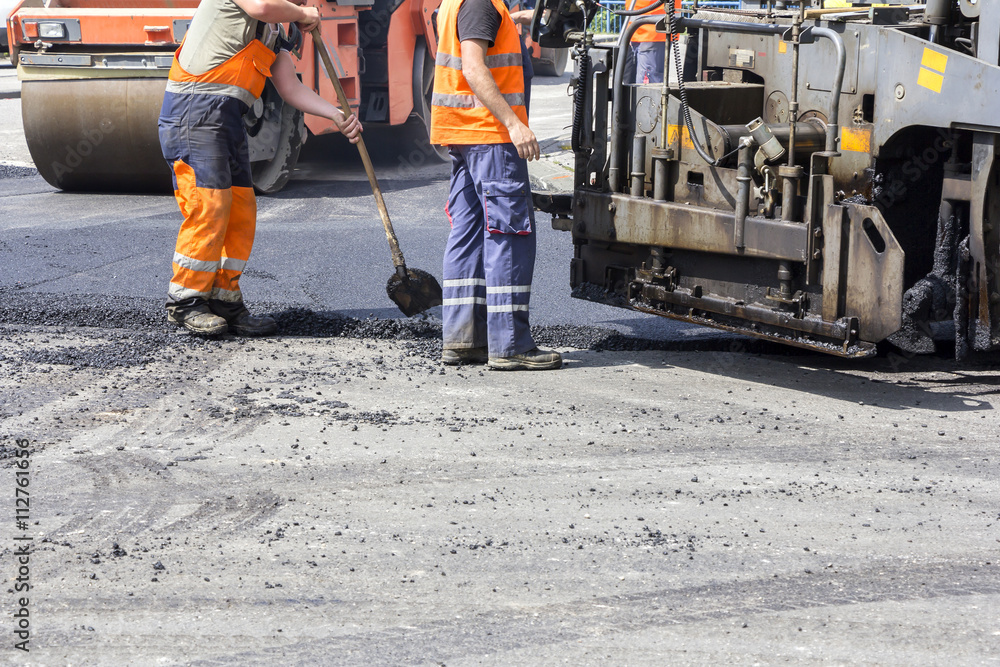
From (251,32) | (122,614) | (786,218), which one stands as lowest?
(122,614)

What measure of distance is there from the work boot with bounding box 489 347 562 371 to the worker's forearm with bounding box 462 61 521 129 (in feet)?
3.09

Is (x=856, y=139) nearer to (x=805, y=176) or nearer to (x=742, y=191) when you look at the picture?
(x=805, y=176)

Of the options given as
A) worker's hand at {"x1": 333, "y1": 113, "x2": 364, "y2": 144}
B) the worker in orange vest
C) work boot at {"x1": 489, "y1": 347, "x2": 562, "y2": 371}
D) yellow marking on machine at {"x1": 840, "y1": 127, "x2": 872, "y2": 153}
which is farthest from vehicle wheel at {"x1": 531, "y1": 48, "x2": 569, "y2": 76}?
yellow marking on machine at {"x1": 840, "y1": 127, "x2": 872, "y2": 153}

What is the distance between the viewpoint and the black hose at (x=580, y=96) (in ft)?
16.7

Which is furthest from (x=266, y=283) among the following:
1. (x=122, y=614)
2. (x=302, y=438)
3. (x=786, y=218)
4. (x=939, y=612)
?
(x=939, y=612)

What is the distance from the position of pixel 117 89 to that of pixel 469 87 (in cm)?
466

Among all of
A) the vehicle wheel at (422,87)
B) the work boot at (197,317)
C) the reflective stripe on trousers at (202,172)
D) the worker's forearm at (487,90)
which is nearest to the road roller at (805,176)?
the worker's forearm at (487,90)

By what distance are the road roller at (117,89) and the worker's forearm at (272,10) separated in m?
3.46

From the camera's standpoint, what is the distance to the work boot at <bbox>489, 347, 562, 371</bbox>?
16.5 feet

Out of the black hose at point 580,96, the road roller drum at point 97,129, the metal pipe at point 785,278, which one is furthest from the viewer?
the road roller drum at point 97,129

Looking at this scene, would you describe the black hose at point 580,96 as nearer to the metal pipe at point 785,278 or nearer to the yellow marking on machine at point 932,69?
the metal pipe at point 785,278

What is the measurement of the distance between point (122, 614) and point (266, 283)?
3906mm

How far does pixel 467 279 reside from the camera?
516 cm

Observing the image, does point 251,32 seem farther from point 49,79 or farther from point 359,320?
point 49,79
